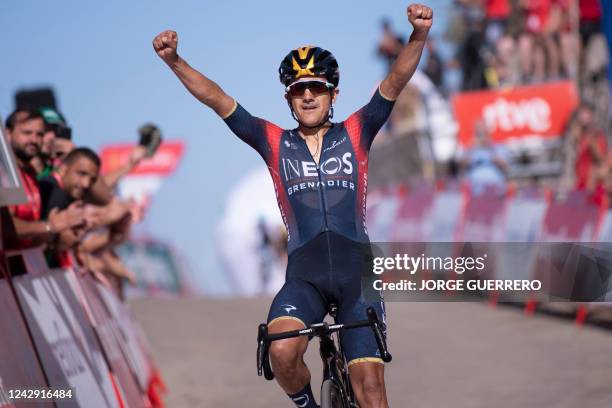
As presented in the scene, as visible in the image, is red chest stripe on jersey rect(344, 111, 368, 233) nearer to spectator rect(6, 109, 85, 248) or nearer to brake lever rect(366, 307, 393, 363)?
brake lever rect(366, 307, 393, 363)

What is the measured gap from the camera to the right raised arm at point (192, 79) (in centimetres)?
596

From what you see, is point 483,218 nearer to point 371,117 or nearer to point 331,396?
point 371,117

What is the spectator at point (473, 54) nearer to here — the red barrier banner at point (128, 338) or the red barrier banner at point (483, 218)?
the red barrier banner at point (483, 218)

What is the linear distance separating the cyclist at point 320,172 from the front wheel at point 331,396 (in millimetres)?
88

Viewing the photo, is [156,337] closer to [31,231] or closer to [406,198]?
[406,198]

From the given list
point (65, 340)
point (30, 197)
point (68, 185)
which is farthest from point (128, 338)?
point (65, 340)

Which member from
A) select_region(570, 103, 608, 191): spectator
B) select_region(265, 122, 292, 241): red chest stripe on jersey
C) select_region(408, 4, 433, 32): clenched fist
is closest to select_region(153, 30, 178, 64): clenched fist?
select_region(265, 122, 292, 241): red chest stripe on jersey

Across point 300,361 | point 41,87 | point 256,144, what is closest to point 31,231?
point 256,144

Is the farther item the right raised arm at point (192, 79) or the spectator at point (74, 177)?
the spectator at point (74, 177)

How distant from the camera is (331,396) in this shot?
5.51 m

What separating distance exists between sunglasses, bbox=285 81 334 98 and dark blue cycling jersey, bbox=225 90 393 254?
0.20 metres

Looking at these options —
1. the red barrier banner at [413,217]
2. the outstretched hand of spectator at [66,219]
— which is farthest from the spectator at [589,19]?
the outstretched hand of spectator at [66,219]

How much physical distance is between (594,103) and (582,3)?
1678mm

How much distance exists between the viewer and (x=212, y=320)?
18781mm
